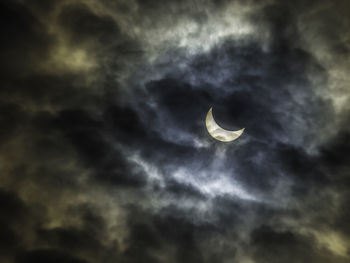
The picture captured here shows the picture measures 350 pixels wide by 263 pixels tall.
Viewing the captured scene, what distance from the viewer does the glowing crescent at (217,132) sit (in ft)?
141

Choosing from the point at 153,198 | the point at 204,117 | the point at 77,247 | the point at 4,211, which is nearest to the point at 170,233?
the point at 153,198

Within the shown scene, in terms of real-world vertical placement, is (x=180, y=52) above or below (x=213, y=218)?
above

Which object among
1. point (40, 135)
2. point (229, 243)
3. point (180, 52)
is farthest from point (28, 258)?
point (180, 52)

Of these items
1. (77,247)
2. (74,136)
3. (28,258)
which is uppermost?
(74,136)

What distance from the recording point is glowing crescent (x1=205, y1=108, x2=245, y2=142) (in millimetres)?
43094

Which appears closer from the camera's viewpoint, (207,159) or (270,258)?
(207,159)

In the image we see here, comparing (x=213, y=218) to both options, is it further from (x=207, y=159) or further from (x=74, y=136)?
(x=74, y=136)

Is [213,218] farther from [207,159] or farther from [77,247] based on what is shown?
[77,247]

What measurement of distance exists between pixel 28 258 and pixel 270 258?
5132 centimetres

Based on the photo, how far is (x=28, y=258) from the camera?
40.9 metres

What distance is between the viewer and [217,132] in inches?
1722

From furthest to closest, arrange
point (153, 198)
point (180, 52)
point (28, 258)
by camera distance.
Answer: point (153, 198) → point (28, 258) → point (180, 52)

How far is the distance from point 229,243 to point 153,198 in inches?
811

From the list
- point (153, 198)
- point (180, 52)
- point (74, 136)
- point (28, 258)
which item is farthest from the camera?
point (153, 198)
